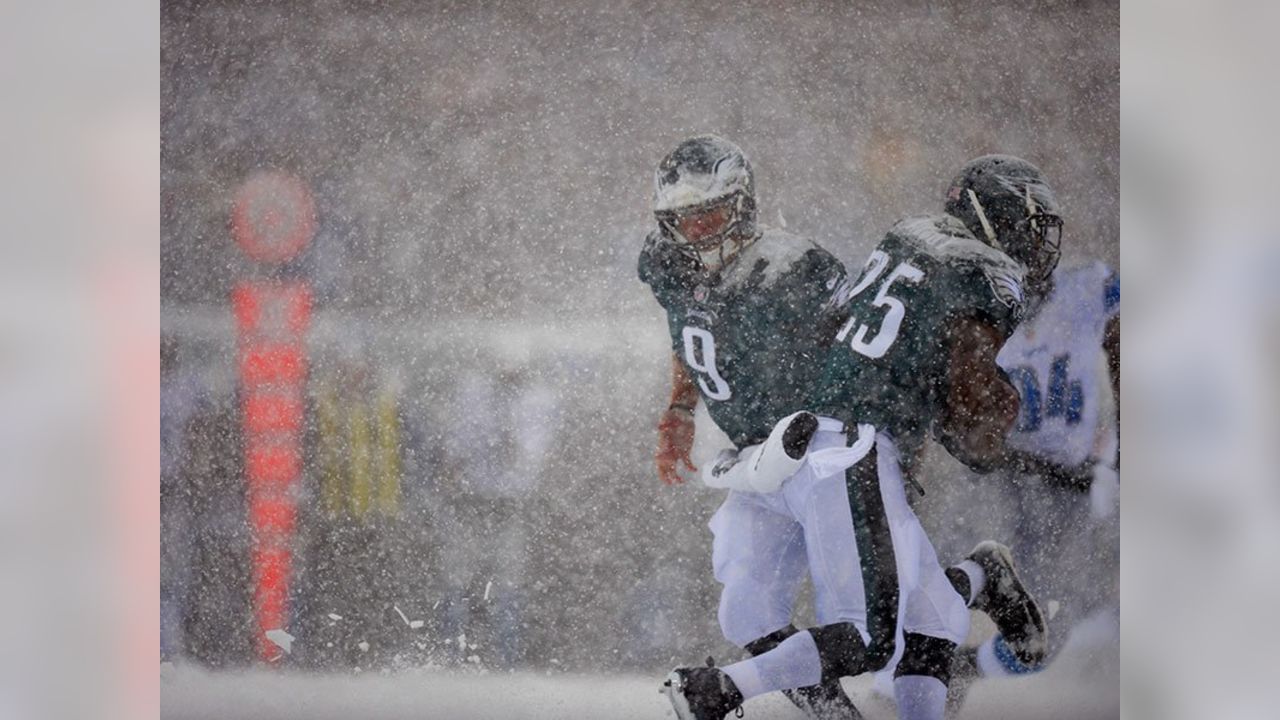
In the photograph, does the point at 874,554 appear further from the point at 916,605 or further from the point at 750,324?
the point at 750,324

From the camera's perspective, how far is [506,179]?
2.09 metres

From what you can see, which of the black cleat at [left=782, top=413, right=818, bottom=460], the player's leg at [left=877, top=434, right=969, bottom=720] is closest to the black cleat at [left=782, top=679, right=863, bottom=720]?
the player's leg at [left=877, top=434, right=969, bottom=720]

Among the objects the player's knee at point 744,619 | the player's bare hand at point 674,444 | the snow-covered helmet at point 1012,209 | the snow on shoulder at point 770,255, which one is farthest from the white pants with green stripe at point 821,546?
the snow-covered helmet at point 1012,209

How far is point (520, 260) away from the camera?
209cm

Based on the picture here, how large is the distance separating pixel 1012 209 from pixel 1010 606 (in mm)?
777

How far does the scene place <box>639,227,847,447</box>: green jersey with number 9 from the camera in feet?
6.86

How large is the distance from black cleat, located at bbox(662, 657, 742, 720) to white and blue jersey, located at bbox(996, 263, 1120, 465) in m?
0.74

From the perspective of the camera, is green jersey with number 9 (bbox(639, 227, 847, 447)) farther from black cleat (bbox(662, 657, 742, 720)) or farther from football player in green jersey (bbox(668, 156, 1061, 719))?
black cleat (bbox(662, 657, 742, 720))

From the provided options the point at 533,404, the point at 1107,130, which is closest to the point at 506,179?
the point at 533,404

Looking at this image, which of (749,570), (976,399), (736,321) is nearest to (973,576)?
(976,399)

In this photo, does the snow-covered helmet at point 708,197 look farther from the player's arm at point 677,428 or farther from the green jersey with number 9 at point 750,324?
the player's arm at point 677,428
